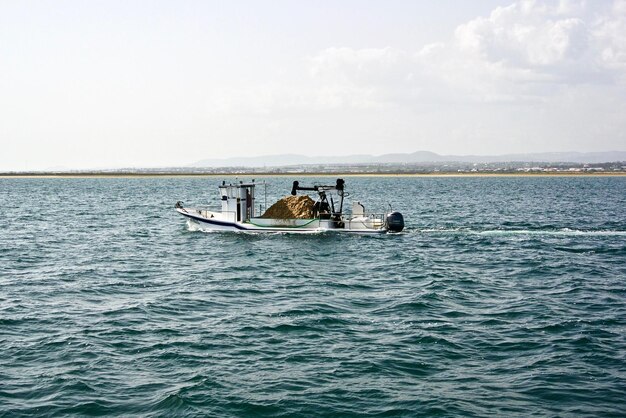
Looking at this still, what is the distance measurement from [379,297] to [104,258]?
1833 centimetres

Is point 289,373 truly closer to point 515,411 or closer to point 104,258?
point 515,411

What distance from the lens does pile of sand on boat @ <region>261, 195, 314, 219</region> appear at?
46000mm

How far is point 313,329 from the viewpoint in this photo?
21234 millimetres

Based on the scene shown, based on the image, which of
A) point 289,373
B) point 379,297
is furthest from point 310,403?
point 379,297

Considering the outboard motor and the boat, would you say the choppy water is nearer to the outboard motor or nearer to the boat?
the boat

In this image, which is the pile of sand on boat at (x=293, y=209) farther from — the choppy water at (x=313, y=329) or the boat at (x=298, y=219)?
the choppy water at (x=313, y=329)

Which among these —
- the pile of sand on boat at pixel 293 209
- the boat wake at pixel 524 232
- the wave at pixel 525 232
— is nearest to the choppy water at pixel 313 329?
the pile of sand on boat at pixel 293 209

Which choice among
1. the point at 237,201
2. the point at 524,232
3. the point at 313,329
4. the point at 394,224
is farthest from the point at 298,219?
the point at 313,329

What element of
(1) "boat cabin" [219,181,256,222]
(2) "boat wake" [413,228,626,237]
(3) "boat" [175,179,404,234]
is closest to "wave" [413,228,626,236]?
(2) "boat wake" [413,228,626,237]

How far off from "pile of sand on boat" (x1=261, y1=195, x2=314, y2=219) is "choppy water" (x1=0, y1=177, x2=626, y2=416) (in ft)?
15.3

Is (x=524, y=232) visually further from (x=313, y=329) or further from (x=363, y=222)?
(x=313, y=329)

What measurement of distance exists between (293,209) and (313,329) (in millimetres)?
25409

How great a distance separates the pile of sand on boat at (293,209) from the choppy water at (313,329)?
184 inches

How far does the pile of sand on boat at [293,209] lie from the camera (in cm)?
4600
